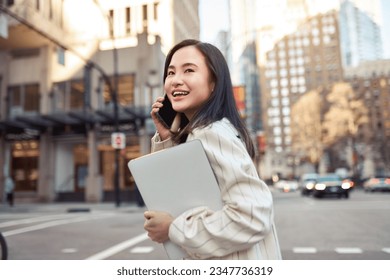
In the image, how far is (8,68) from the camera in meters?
4.49

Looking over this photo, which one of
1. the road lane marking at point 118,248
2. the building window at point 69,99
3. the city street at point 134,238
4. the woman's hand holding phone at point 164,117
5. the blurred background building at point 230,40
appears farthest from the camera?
the building window at point 69,99

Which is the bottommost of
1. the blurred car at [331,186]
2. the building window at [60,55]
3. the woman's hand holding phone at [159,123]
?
the blurred car at [331,186]

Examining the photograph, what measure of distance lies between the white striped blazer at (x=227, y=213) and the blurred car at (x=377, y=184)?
11.7 meters

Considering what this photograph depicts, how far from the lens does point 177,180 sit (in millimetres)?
1155

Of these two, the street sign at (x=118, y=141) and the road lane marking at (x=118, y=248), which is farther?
the street sign at (x=118, y=141)

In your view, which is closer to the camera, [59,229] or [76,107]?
[59,229]

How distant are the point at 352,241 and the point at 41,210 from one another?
6546mm

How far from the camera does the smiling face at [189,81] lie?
1.26m

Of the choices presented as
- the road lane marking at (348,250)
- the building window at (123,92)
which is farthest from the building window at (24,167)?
the building window at (123,92)

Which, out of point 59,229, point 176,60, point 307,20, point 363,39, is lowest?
point 59,229

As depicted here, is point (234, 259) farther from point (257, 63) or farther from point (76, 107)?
point (76, 107)

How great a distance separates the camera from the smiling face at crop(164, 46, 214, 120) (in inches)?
49.7

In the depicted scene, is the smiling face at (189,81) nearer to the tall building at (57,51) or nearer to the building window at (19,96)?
Result: the tall building at (57,51)

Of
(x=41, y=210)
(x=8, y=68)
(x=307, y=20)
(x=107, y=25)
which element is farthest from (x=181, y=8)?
(x=41, y=210)
